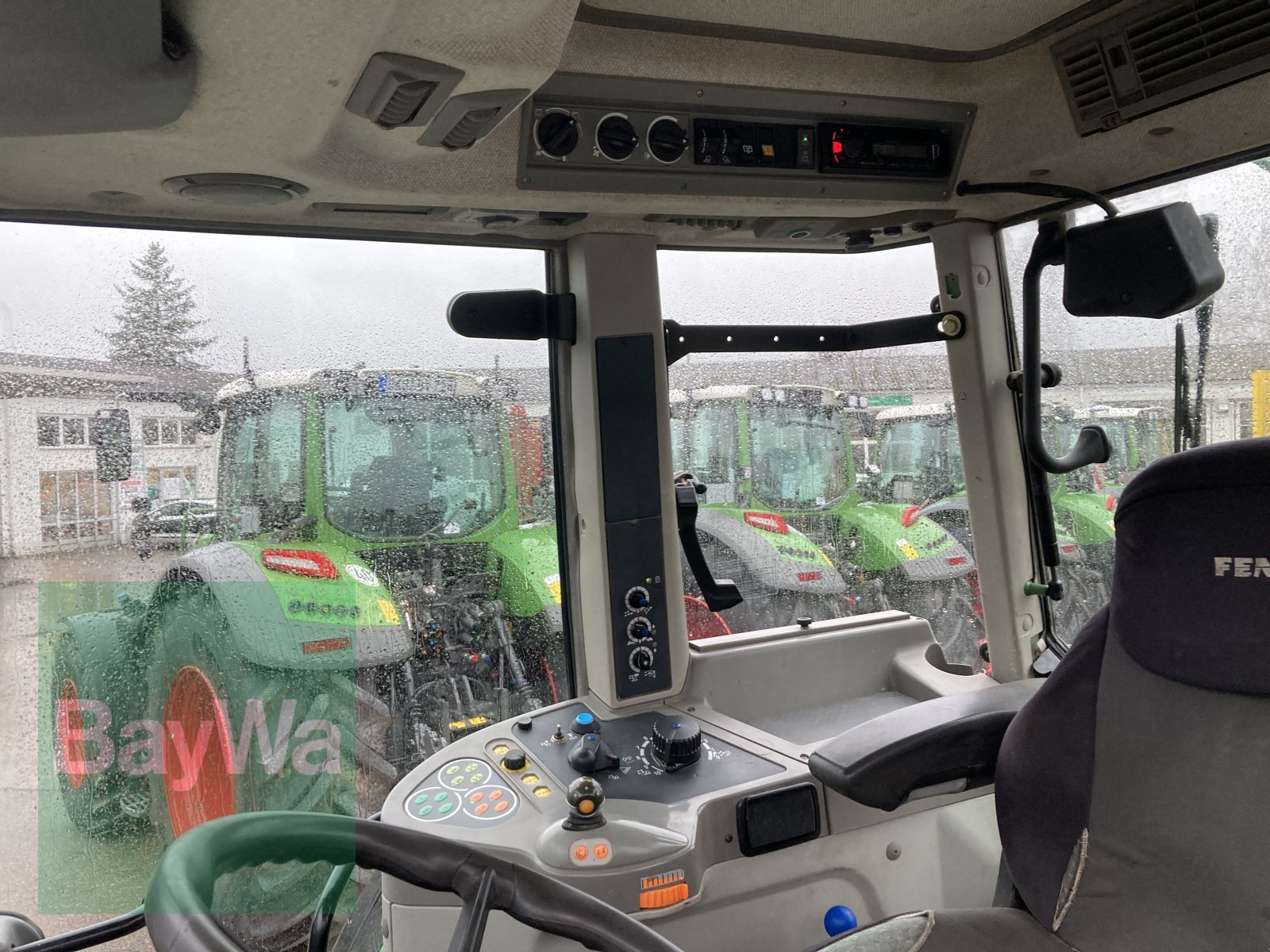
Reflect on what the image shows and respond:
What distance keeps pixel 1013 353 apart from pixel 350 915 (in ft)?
6.73

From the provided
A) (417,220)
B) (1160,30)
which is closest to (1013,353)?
(1160,30)

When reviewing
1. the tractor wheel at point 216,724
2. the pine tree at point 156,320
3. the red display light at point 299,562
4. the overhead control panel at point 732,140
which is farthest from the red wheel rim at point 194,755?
the overhead control panel at point 732,140

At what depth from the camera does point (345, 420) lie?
169 cm

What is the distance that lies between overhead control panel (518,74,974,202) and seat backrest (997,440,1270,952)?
86 centimetres

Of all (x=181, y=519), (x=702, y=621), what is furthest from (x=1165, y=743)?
(x=181, y=519)

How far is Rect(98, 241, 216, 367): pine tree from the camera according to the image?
1.52m

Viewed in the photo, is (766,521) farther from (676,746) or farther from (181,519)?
(181,519)

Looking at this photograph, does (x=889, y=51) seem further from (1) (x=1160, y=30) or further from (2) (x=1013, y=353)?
(2) (x=1013, y=353)

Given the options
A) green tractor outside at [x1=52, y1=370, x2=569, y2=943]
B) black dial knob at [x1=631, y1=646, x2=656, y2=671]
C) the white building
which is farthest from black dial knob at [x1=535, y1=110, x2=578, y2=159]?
black dial knob at [x1=631, y1=646, x2=656, y2=671]

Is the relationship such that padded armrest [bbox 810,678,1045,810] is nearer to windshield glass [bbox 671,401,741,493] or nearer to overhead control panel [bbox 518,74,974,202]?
windshield glass [bbox 671,401,741,493]

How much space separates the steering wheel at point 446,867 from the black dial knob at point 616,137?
4.13 ft

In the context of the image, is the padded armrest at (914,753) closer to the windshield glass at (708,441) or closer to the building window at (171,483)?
the windshield glass at (708,441)

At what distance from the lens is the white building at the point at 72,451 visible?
144cm

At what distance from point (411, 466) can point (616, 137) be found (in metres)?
0.79
